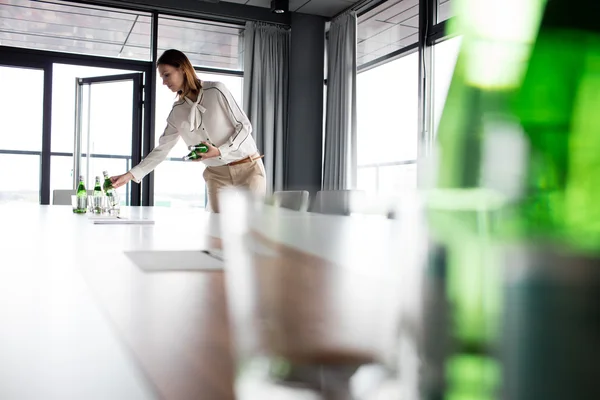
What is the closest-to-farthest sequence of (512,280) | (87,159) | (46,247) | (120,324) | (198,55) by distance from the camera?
(512,280) → (120,324) → (46,247) → (87,159) → (198,55)

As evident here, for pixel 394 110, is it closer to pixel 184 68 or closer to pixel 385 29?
pixel 385 29

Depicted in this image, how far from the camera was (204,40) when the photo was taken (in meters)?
5.59

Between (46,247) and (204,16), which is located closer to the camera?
(46,247)

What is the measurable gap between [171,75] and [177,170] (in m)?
5.96

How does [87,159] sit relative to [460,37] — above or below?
above

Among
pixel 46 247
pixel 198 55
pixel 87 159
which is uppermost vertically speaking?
pixel 198 55

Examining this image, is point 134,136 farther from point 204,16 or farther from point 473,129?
point 473,129

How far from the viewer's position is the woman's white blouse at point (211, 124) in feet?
8.75

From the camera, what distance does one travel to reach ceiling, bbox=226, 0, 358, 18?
4.89 meters

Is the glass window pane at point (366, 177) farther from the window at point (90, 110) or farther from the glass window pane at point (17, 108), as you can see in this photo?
the glass window pane at point (17, 108)

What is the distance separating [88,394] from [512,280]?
116 mm

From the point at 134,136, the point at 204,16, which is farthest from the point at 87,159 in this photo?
the point at 204,16

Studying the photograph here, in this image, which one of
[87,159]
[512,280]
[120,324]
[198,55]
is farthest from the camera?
[198,55]

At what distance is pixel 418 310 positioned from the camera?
11 cm
